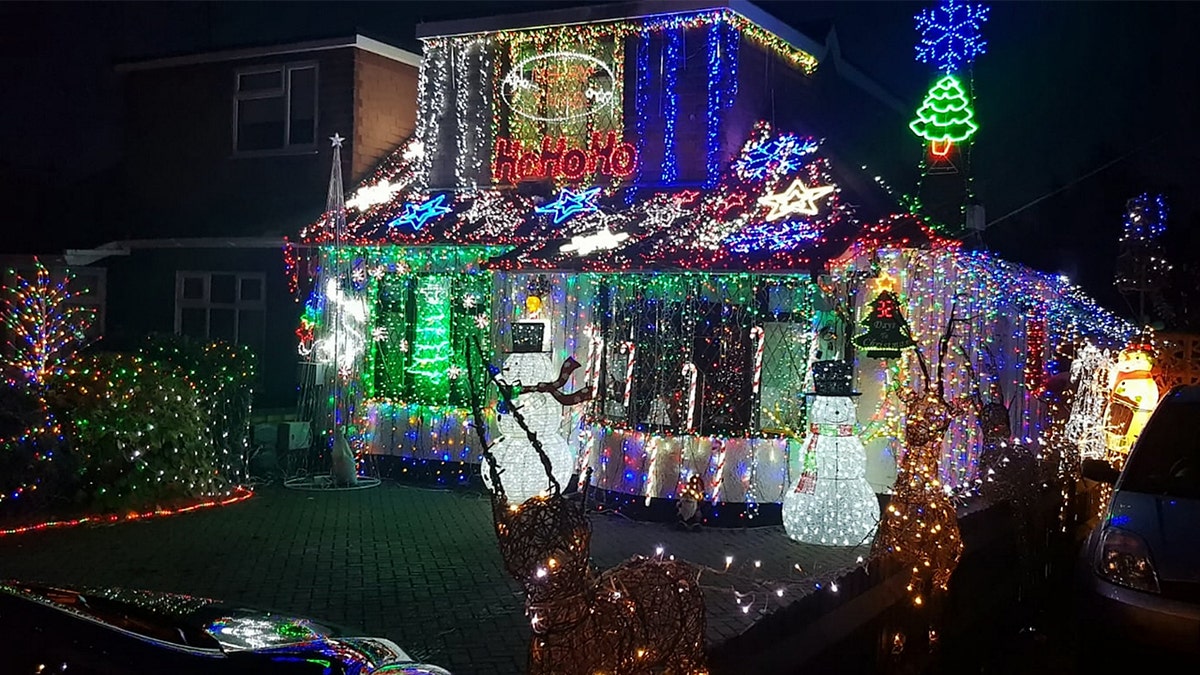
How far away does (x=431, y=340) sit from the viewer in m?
13.8

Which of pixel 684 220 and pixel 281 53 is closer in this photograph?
pixel 684 220

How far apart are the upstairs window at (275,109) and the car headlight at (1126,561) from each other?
12.8 metres

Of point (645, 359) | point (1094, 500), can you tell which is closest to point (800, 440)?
point (645, 359)

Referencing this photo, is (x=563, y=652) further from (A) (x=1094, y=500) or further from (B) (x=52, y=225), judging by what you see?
(B) (x=52, y=225)

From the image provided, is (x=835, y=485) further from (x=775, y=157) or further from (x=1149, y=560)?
(x=775, y=157)

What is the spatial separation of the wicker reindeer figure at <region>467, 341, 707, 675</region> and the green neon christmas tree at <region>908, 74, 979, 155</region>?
970 cm

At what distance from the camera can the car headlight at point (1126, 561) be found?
20.0 ft

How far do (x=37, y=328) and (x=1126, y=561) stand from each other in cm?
1030

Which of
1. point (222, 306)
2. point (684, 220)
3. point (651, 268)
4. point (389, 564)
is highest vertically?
point (684, 220)

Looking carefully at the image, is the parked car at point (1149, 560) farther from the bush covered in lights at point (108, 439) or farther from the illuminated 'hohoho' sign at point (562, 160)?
the bush covered in lights at point (108, 439)

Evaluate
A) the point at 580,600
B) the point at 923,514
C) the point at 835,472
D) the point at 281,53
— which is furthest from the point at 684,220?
the point at 580,600

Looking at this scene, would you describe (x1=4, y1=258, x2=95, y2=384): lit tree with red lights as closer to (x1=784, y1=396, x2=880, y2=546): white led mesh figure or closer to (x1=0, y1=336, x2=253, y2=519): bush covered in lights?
(x1=0, y1=336, x2=253, y2=519): bush covered in lights

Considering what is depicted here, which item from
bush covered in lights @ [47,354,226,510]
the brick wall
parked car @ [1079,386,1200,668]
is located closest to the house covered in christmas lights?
the brick wall

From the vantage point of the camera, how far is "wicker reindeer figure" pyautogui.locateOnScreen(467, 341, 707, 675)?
4230mm
